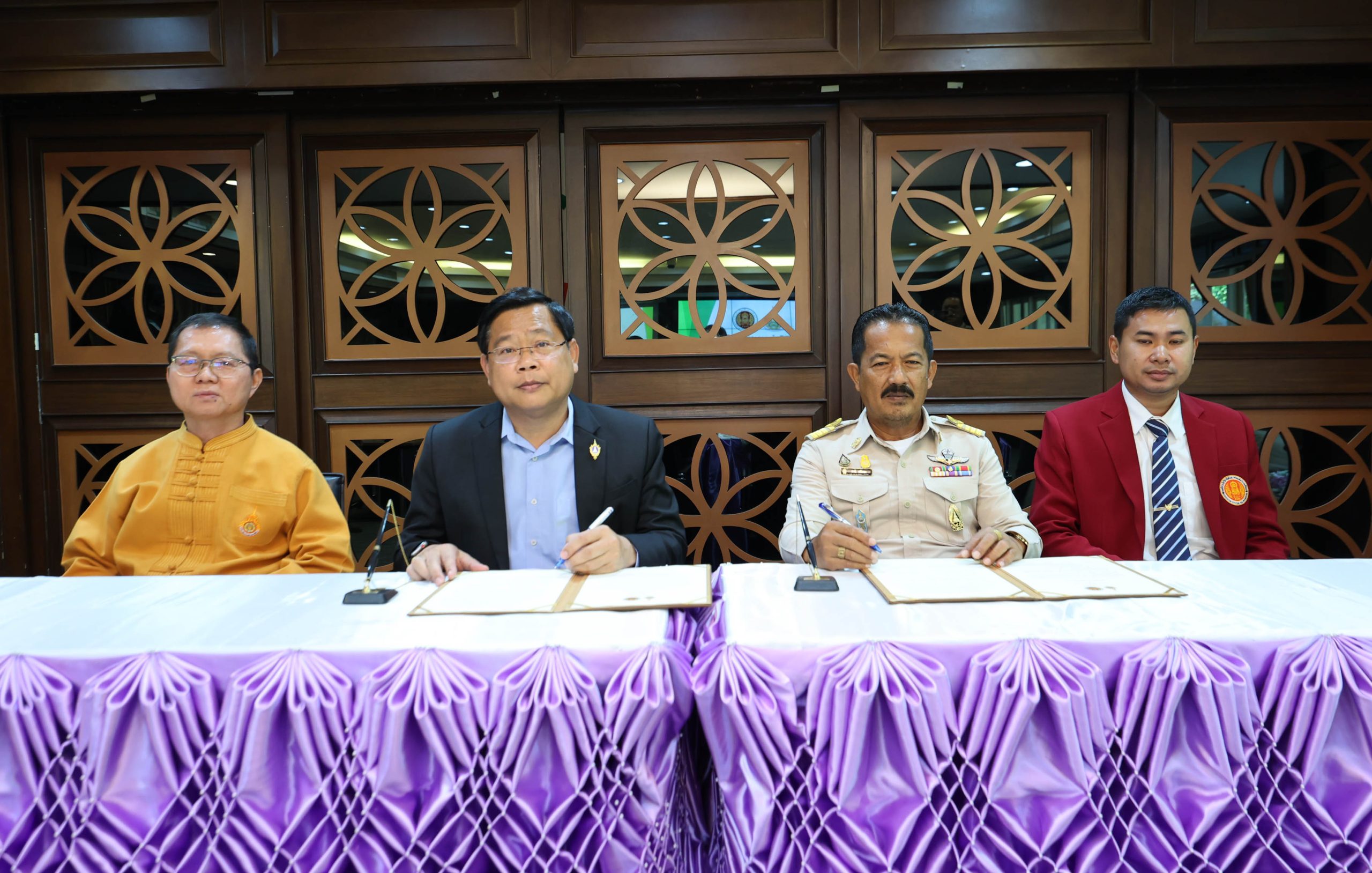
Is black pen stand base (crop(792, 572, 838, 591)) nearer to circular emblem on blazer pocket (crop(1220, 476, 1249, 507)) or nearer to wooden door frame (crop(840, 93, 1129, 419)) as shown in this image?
circular emblem on blazer pocket (crop(1220, 476, 1249, 507))

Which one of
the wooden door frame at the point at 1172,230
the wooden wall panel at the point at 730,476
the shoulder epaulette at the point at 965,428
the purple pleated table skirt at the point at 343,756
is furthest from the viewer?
the wooden wall panel at the point at 730,476

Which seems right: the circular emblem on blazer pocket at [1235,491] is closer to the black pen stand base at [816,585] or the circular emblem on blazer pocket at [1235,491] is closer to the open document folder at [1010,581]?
the open document folder at [1010,581]

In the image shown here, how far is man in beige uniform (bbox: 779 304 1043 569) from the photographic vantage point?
1919 millimetres

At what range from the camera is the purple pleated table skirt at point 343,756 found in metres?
0.93

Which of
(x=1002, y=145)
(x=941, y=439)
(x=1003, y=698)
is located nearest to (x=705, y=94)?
(x=1002, y=145)

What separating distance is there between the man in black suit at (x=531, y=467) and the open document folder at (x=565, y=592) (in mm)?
415

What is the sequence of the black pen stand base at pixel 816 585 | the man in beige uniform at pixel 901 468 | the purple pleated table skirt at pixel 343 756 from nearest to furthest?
the purple pleated table skirt at pixel 343 756
the black pen stand base at pixel 816 585
the man in beige uniform at pixel 901 468

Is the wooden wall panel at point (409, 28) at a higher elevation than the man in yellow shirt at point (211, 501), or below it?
higher

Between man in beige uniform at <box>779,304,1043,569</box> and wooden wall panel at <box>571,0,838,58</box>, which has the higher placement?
wooden wall panel at <box>571,0,838,58</box>

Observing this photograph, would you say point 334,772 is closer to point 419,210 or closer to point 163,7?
point 419,210

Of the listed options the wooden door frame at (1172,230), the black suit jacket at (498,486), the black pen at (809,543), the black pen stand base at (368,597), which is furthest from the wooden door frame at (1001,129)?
the black pen stand base at (368,597)

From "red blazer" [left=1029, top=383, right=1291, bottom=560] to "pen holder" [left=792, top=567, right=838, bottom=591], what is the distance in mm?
965

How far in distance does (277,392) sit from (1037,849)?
8.94 feet

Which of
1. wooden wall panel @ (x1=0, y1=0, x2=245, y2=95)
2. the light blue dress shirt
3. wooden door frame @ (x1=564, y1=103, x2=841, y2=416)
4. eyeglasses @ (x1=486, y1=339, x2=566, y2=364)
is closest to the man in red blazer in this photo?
wooden door frame @ (x1=564, y1=103, x2=841, y2=416)
